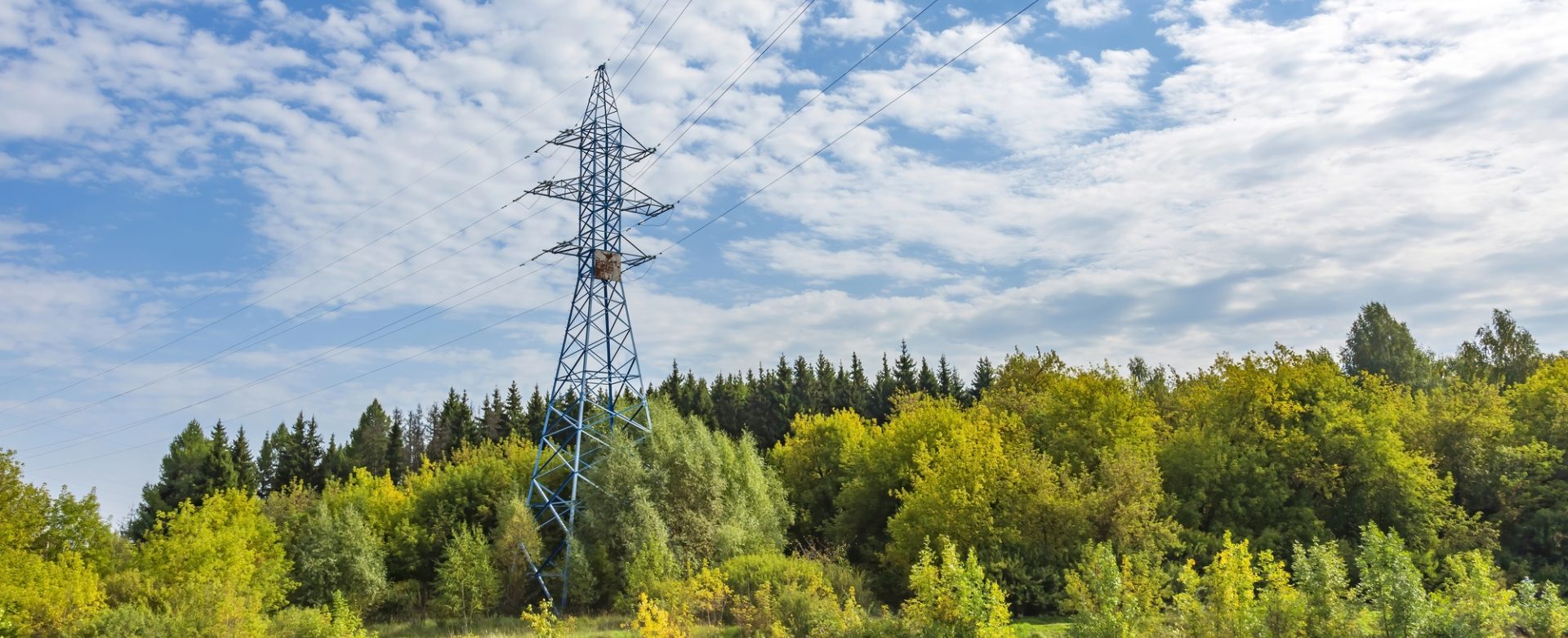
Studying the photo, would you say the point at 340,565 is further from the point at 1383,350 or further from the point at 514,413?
the point at 1383,350

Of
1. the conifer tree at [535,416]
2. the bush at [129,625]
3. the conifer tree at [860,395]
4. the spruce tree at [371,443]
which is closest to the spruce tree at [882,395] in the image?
the conifer tree at [860,395]

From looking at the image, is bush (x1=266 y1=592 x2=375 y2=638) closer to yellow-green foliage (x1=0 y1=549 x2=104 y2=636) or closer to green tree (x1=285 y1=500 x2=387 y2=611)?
green tree (x1=285 y1=500 x2=387 y2=611)

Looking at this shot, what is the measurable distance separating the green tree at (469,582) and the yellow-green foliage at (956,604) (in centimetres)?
2060

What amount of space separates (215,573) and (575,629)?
1712 cm

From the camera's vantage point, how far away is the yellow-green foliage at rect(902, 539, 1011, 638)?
21047mm

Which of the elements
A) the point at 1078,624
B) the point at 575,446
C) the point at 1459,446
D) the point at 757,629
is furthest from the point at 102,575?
the point at 1459,446

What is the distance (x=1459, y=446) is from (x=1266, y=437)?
33.7ft

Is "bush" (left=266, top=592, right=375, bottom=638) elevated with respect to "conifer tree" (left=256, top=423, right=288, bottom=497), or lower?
lower

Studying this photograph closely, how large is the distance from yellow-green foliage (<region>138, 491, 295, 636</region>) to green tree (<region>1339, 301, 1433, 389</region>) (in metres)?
86.6

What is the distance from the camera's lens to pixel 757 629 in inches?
1073

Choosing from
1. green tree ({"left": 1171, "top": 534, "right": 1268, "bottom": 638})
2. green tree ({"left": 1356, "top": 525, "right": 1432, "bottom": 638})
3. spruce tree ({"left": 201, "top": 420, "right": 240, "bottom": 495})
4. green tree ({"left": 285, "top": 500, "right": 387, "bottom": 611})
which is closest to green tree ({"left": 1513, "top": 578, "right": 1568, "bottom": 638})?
green tree ({"left": 1356, "top": 525, "right": 1432, "bottom": 638})

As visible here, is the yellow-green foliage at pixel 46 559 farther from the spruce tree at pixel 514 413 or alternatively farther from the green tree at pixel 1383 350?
the green tree at pixel 1383 350

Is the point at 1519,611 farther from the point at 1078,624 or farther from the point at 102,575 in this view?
the point at 102,575

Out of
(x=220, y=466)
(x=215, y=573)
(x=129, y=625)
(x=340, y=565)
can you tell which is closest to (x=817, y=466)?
(x=340, y=565)
